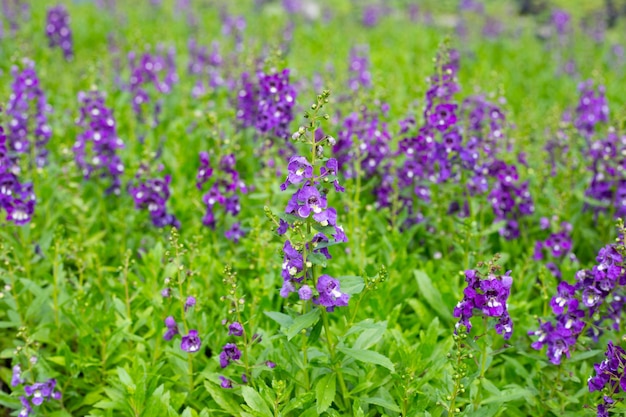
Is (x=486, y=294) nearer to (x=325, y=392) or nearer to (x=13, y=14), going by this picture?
(x=325, y=392)

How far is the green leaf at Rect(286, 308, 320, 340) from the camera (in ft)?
10.2

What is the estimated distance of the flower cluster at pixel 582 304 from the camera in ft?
11.7

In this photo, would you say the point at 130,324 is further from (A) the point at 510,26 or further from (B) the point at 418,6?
(B) the point at 418,6

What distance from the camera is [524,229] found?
580 cm

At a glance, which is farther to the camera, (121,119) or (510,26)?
(510,26)

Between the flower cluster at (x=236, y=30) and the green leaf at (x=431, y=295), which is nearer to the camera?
the green leaf at (x=431, y=295)

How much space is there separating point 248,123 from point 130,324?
2729mm

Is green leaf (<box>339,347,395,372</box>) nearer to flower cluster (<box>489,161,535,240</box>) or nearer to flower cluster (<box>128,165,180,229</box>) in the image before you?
flower cluster (<box>128,165,180,229</box>)

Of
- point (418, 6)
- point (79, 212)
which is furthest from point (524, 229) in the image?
point (418, 6)

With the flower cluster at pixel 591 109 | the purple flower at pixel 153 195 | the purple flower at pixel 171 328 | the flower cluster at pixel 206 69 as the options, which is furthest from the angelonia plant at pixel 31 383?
the flower cluster at pixel 591 109

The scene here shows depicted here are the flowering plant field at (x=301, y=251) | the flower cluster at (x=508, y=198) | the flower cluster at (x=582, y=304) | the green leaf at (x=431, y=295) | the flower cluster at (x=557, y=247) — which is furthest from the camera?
the flower cluster at (x=508, y=198)

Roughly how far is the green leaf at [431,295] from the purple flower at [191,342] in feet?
5.99

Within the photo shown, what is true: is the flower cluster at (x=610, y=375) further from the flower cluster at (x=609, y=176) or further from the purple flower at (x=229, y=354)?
the flower cluster at (x=609, y=176)

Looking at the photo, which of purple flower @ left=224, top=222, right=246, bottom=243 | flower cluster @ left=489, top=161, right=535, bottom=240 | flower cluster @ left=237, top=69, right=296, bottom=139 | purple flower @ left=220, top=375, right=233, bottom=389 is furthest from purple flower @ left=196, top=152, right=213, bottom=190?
flower cluster @ left=489, top=161, right=535, bottom=240
